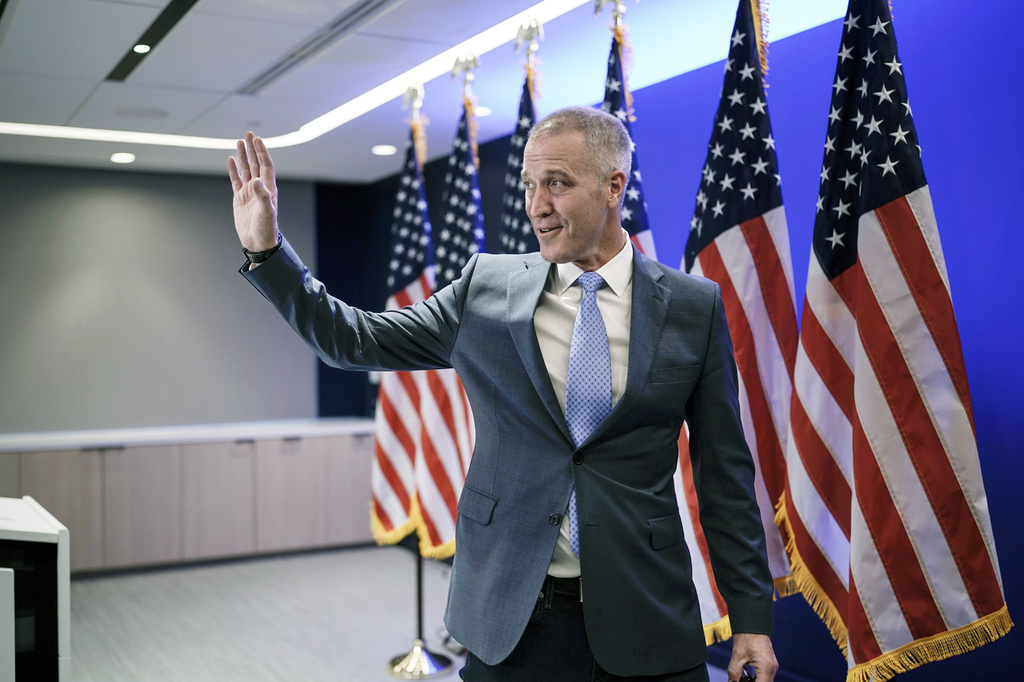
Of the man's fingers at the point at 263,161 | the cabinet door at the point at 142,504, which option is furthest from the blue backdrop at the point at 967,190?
the cabinet door at the point at 142,504

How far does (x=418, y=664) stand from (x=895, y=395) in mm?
2497

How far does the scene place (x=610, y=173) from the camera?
148 cm

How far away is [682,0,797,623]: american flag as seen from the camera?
2.60m

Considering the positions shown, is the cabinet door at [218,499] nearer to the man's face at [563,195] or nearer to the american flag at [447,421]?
the american flag at [447,421]

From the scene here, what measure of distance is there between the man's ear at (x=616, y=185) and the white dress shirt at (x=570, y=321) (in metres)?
0.10

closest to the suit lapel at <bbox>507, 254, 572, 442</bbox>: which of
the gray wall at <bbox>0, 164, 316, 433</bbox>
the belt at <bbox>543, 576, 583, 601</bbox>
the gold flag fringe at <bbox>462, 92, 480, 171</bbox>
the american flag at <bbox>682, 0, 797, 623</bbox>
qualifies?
the belt at <bbox>543, 576, 583, 601</bbox>

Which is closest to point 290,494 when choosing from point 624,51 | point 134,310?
point 134,310

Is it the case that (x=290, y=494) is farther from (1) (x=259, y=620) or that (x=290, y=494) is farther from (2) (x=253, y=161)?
(2) (x=253, y=161)

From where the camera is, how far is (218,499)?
5.72m

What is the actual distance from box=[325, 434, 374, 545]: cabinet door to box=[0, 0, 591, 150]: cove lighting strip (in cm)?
204

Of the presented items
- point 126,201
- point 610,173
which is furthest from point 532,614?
point 126,201

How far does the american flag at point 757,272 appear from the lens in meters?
2.60

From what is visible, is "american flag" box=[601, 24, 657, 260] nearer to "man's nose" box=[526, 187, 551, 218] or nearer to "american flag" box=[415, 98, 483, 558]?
"american flag" box=[415, 98, 483, 558]

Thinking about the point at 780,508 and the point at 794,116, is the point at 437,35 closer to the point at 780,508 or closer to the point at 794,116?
the point at 794,116
